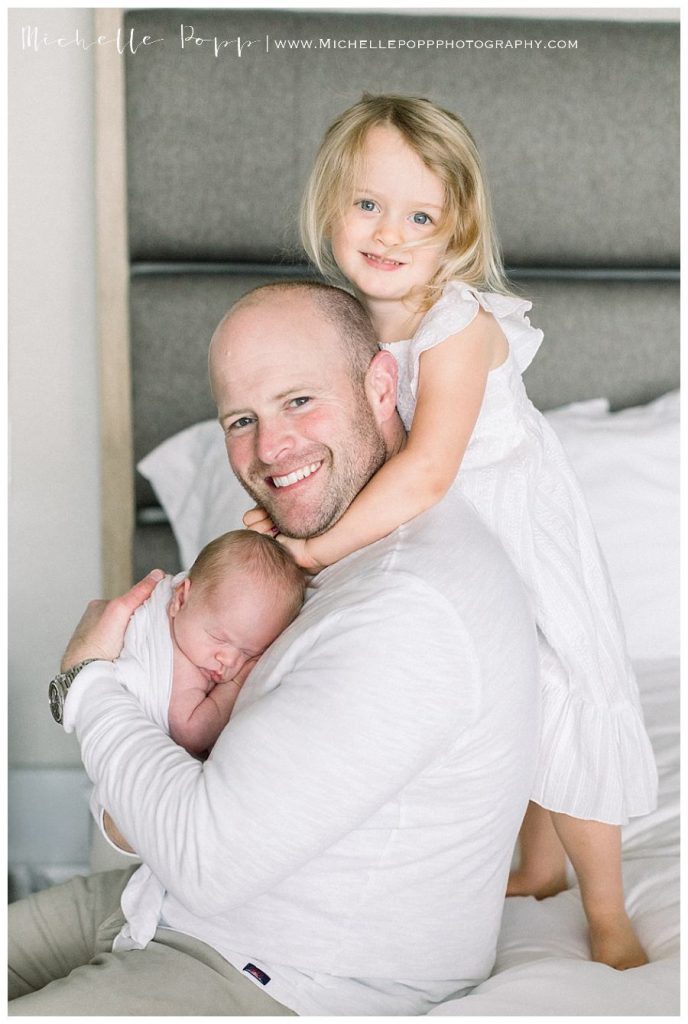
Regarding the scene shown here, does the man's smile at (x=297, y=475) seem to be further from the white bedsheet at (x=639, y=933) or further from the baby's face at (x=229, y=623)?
the white bedsheet at (x=639, y=933)

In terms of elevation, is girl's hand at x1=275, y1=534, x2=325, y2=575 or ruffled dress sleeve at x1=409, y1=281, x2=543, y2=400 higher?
ruffled dress sleeve at x1=409, y1=281, x2=543, y2=400

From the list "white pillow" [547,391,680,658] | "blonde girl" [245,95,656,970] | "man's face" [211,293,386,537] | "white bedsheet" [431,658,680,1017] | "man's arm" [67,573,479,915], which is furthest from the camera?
"white pillow" [547,391,680,658]

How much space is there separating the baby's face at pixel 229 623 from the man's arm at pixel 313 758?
0.66 feet

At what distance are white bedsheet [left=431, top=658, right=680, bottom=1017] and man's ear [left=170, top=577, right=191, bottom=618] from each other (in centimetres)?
54

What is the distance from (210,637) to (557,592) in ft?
1.47

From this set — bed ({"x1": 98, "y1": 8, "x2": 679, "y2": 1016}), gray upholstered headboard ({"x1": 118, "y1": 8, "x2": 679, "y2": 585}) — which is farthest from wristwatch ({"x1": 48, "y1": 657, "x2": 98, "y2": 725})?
gray upholstered headboard ({"x1": 118, "y1": 8, "x2": 679, "y2": 585})

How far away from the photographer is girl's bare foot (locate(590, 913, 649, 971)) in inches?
46.8

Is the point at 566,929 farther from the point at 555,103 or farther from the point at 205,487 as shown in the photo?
the point at 555,103

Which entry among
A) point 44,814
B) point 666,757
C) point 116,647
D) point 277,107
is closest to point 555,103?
point 277,107

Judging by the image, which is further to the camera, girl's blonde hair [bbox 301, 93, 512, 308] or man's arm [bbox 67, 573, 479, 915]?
girl's blonde hair [bbox 301, 93, 512, 308]

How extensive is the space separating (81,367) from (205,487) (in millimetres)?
435

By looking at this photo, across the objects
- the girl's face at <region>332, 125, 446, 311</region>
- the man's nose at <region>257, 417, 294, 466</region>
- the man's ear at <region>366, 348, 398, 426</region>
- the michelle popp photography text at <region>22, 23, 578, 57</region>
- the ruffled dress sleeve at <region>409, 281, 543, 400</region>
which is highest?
the michelle popp photography text at <region>22, 23, 578, 57</region>

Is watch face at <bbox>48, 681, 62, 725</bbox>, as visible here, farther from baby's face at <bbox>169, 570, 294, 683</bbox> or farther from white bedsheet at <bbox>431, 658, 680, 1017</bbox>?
white bedsheet at <bbox>431, 658, 680, 1017</bbox>

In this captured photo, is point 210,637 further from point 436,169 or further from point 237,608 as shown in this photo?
point 436,169
